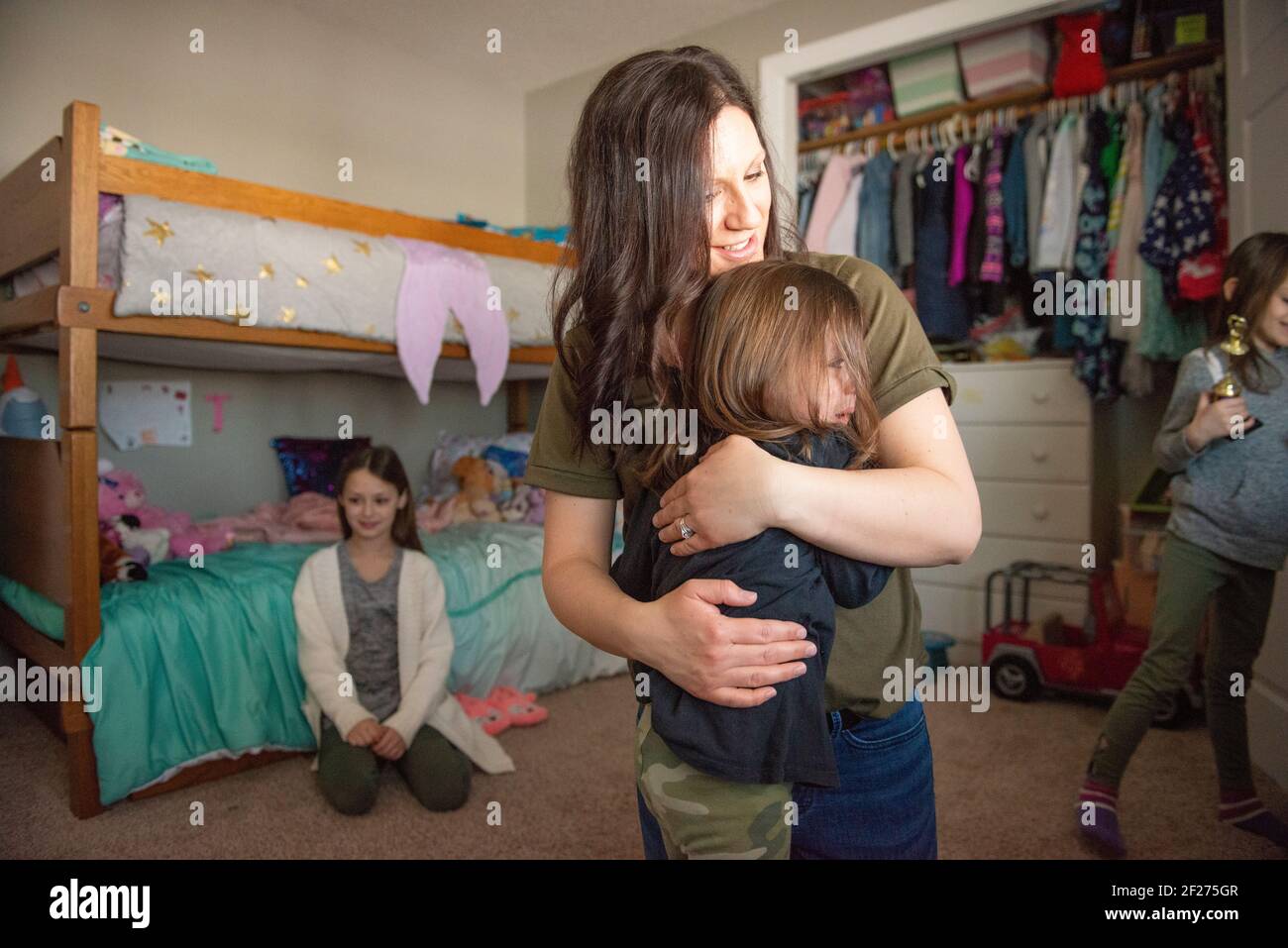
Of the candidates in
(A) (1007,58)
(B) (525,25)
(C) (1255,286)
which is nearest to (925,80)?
(A) (1007,58)

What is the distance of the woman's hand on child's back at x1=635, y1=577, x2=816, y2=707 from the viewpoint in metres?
0.64

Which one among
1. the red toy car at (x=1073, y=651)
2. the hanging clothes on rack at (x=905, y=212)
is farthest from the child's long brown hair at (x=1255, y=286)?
the hanging clothes on rack at (x=905, y=212)

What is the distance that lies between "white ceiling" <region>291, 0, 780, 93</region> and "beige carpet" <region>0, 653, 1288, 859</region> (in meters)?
2.60

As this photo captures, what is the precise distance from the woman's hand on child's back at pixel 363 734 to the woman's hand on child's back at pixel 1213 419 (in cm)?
166

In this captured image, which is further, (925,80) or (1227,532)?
(925,80)

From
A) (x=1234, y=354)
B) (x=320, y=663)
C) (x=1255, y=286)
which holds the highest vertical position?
(x=1255, y=286)

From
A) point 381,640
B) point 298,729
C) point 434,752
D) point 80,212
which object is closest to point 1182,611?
point 434,752

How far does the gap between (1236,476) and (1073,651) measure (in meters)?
0.99

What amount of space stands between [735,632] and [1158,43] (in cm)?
294

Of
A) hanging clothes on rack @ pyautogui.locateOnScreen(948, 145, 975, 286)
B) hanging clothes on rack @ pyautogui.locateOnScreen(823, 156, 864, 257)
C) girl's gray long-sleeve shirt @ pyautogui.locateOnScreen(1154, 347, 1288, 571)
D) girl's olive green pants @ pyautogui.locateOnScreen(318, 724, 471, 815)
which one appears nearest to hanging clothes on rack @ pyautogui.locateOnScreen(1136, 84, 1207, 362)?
hanging clothes on rack @ pyautogui.locateOnScreen(948, 145, 975, 286)

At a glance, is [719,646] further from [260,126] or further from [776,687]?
[260,126]

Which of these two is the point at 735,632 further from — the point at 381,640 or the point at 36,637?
the point at 36,637

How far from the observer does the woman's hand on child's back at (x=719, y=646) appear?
64cm

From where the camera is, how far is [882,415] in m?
0.71
